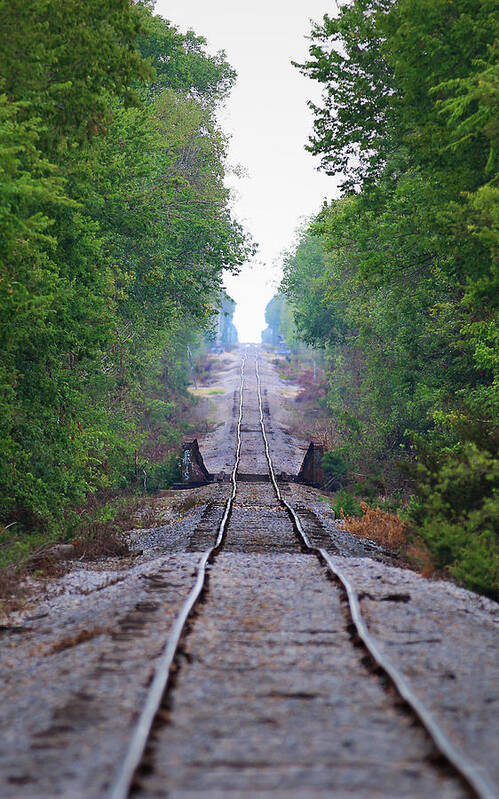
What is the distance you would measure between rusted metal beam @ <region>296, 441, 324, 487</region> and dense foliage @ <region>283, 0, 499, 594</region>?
2.91ft

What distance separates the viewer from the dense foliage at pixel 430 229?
9492 mm

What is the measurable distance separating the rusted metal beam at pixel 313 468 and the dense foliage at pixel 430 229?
0.89 m

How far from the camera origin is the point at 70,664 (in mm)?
5543

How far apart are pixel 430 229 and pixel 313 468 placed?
11.0 m

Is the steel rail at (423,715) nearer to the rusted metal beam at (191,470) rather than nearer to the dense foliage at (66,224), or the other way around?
the dense foliage at (66,224)

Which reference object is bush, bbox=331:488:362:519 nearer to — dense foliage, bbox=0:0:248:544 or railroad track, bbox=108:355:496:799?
railroad track, bbox=108:355:496:799

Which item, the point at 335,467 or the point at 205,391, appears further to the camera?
the point at 205,391

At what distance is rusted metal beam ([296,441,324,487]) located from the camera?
902 inches

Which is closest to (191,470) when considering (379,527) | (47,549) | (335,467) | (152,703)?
(335,467)

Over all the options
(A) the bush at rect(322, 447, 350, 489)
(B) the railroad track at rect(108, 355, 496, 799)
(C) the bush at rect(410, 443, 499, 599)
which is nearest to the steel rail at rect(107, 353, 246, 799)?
(B) the railroad track at rect(108, 355, 496, 799)

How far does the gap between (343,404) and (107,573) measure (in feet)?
100

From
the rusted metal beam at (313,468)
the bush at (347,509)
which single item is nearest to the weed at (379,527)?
the bush at (347,509)

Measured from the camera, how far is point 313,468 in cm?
2308

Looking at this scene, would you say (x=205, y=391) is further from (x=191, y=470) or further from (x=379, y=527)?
(x=379, y=527)
